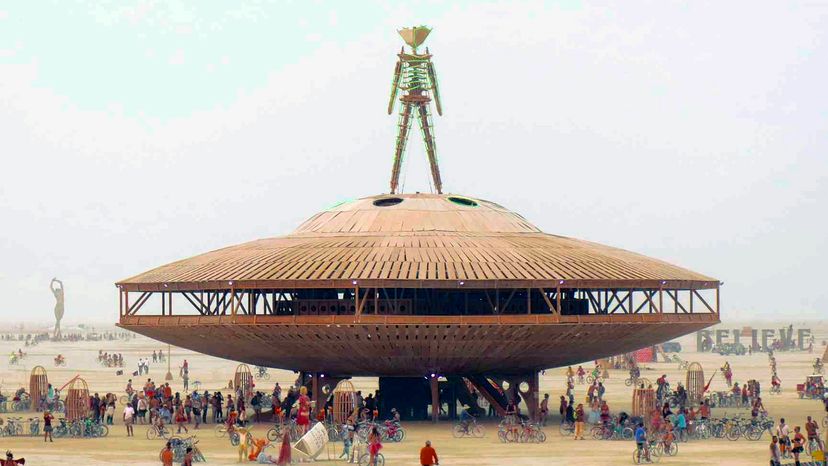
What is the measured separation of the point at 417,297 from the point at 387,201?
9.20 metres

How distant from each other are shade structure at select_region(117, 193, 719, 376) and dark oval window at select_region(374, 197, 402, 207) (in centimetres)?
126

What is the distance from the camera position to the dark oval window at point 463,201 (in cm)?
8438

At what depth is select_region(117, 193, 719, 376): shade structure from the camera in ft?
A: 236

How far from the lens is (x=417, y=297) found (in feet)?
250

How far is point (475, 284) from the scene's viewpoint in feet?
234

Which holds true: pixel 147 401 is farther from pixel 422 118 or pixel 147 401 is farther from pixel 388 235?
pixel 422 118

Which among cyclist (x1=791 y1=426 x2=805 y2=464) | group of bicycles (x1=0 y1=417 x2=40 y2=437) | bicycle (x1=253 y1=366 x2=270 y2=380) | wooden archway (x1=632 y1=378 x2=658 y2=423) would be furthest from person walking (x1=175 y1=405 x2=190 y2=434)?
bicycle (x1=253 y1=366 x2=270 y2=380)

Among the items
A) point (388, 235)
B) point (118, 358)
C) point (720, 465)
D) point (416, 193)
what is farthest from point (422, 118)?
point (118, 358)

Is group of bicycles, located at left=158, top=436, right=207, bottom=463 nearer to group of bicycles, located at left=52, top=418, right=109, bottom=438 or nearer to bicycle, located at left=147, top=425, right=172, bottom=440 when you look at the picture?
bicycle, located at left=147, top=425, right=172, bottom=440

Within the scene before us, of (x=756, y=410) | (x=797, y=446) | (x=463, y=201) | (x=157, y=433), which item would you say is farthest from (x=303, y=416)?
(x=756, y=410)

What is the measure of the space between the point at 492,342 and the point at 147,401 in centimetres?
1840

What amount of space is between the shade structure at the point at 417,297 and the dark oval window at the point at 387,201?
1257 millimetres

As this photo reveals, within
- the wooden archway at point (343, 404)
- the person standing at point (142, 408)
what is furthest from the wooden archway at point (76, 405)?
the wooden archway at point (343, 404)

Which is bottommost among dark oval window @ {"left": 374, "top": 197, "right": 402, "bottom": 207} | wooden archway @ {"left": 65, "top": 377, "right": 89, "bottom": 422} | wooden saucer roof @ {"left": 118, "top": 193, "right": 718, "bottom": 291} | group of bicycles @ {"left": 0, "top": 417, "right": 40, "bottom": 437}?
group of bicycles @ {"left": 0, "top": 417, "right": 40, "bottom": 437}
